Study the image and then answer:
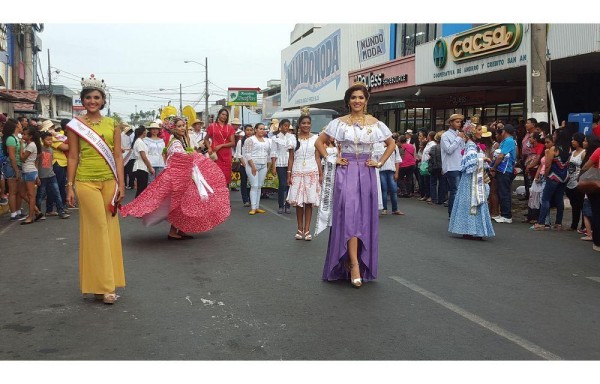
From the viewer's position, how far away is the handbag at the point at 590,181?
8.23 m

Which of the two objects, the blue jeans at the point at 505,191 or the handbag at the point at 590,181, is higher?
the handbag at the point at 590,181

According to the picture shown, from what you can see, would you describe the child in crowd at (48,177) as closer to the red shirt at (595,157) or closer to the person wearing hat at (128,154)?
the person wearing hat at (128,154)

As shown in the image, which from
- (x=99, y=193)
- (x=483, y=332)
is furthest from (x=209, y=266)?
(x=483, y=332)

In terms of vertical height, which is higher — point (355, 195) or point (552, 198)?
point (355, 195)

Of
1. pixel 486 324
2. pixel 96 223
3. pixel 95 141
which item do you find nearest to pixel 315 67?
pixel 95 141

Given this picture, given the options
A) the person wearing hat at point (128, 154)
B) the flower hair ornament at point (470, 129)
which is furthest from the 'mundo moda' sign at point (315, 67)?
the flower hair ornament at point (470, 129)

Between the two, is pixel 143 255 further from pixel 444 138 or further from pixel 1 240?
pixel 444 138

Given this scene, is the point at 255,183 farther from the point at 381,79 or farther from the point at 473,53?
the point at 381,79

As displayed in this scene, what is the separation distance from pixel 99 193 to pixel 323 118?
1170 inches

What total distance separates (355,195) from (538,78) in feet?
27.1

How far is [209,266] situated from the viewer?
715 centimetres

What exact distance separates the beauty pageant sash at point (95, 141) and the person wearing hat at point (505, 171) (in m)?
7.76

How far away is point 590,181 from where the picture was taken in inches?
326

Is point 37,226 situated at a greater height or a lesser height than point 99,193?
lesser
